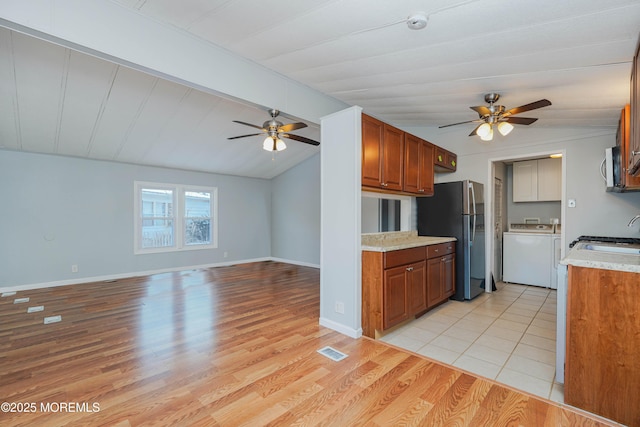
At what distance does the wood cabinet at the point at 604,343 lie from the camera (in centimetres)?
163

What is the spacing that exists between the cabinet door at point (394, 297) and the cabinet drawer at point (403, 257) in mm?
58

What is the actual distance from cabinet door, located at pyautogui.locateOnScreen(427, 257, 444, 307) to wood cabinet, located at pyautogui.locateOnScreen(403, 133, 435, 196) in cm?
93

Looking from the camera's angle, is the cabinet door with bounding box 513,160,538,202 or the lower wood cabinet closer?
the lower wood cabinet

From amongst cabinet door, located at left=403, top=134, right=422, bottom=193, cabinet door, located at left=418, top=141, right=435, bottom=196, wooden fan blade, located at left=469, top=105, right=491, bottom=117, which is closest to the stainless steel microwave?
A: wooden fan blade, located at left=469, top=105, right=491, bottom=117

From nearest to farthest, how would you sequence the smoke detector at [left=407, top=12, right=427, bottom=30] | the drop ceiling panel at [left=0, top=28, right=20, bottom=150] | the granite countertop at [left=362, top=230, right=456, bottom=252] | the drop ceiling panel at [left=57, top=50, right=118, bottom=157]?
the smoke detector at [left=407, top=12, right=427, bottom=30], the drop ceiling panel at [left=0, top=28, right=20, bottom=150], the granite countertop at [left=362, top=230, right=456, bottom=252], the drop ceiling panel at [left=57, top=50, right=118, bottom=157]

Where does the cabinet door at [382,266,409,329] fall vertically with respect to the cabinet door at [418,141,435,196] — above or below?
below

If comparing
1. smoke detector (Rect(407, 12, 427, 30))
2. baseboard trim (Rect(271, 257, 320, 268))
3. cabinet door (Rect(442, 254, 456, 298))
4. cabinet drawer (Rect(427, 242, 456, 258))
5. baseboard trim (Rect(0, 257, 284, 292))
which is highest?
smoke detector (Rect(407, 12, 427, 30))

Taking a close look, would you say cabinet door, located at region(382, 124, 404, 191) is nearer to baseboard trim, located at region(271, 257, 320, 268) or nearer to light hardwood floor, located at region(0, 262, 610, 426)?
light hardwood floor, located at region(0, 262, 610, 426)

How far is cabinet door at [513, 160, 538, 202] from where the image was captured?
5.22 meters

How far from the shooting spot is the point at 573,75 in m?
2.42

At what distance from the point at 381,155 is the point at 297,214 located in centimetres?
434

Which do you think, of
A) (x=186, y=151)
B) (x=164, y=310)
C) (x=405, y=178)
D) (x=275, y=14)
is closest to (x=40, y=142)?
(x=186, y=151)

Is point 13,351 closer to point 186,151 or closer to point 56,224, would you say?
point 56,224

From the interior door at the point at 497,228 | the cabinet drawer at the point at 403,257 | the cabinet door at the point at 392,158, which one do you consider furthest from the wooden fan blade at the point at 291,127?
the interior door at the point at 497,228
